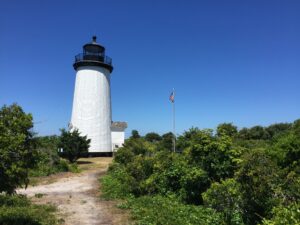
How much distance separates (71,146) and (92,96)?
27.2 ft

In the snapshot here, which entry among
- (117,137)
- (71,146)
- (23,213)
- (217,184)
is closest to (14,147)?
(23,213)

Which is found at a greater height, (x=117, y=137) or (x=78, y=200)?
(x=117, y=137)

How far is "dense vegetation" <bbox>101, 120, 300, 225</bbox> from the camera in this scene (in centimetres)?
788

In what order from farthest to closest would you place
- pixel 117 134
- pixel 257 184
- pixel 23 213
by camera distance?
1. pixel 117 134
2. pixel 23 213
3. pixel 257 184

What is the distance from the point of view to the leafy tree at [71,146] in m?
28.2

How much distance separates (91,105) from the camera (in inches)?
1371

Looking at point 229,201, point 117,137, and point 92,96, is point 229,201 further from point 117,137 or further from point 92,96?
point 117,137

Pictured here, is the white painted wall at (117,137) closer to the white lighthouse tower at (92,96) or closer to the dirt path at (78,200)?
the white lighthouse tower at (92,96)

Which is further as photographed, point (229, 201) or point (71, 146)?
point (71, 146)

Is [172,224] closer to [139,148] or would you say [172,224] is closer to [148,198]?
[148,198]

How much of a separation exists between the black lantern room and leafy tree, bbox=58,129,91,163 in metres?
9.28

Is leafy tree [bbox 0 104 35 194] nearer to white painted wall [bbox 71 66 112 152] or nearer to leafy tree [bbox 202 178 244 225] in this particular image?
leafy tree [bbox 202 178 244 225]

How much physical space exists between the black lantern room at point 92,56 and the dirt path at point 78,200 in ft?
58.8

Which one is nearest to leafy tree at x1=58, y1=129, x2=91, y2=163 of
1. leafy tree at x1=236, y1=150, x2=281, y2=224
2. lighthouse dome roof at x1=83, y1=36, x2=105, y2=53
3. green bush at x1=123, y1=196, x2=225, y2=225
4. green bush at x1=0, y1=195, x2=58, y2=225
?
lighthouse dome roof at x1=83, y1=36, x2=105, y2=53
